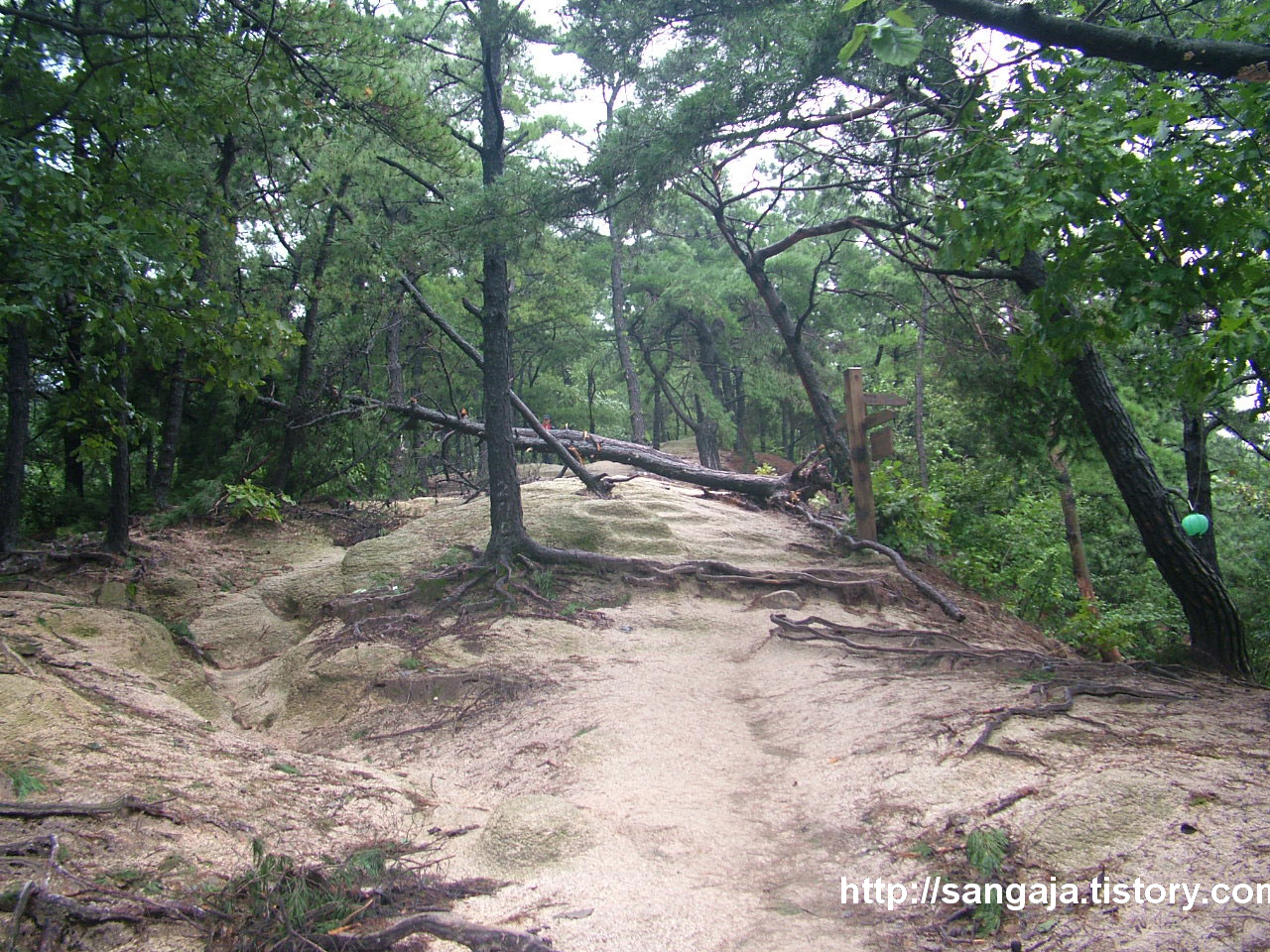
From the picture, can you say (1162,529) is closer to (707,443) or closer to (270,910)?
(270,910)

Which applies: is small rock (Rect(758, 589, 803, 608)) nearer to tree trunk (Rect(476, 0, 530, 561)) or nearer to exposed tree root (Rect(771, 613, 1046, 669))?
exposed tree root (Rect(771, 613, 1046, 669))

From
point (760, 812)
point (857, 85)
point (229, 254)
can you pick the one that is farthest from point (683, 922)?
point (229, 254)

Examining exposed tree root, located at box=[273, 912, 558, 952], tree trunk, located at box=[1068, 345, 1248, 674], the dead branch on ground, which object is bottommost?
exposed tree root, located at box=[273, 912, 558, 952]

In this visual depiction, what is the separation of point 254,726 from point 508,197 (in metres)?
5.14

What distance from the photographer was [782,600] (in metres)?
7.86

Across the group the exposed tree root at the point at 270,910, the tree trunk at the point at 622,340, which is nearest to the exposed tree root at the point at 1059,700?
the exposed tree root at the point at 270,910

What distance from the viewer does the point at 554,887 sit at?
3229 mm

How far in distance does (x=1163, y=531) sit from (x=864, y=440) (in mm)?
3617

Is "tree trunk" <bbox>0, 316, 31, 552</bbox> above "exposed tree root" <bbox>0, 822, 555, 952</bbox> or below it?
above

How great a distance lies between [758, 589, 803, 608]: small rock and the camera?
25.6ft

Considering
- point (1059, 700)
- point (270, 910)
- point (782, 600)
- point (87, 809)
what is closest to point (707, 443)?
point (782, 600)

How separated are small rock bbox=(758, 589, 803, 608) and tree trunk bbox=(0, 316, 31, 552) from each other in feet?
24.2

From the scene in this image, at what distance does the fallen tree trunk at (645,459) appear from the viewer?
11.5 meters

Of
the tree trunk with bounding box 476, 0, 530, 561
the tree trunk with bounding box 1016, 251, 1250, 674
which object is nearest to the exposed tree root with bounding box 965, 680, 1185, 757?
the tree trunk with bounding box 1016, 251, 1250, 674
